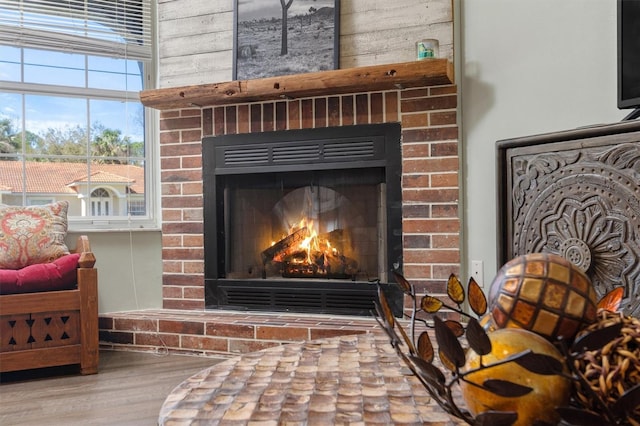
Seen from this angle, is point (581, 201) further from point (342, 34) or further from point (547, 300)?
point (547, 300)

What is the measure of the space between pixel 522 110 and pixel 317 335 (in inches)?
52.6

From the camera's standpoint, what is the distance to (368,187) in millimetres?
3012

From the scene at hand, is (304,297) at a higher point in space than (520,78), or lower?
lower

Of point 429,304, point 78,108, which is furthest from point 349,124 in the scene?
point 429,304

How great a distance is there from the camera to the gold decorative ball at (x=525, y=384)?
1.90 ft

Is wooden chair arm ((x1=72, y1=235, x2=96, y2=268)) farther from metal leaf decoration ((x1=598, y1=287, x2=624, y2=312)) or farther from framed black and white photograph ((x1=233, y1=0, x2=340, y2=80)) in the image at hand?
metal leaf decoration ((x1=598, y1=287, x2=624, y2=312))

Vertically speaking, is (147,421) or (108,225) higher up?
(108,225)

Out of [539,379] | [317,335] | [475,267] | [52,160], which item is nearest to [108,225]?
[52,160]

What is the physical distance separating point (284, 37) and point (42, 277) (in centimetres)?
156

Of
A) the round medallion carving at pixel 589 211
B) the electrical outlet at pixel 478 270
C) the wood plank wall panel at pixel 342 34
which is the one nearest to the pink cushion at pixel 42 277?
the wood plank wall panel at pixel 342 34

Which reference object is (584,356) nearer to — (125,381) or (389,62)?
(125,381)

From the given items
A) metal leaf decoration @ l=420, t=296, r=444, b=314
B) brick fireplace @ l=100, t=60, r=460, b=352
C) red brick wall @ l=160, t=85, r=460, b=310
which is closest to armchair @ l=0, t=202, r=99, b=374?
brick fireplace @ l=100, t=60, r=460, b=352

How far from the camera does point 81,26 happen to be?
327cm

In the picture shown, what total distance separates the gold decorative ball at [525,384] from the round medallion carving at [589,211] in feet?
5.87
